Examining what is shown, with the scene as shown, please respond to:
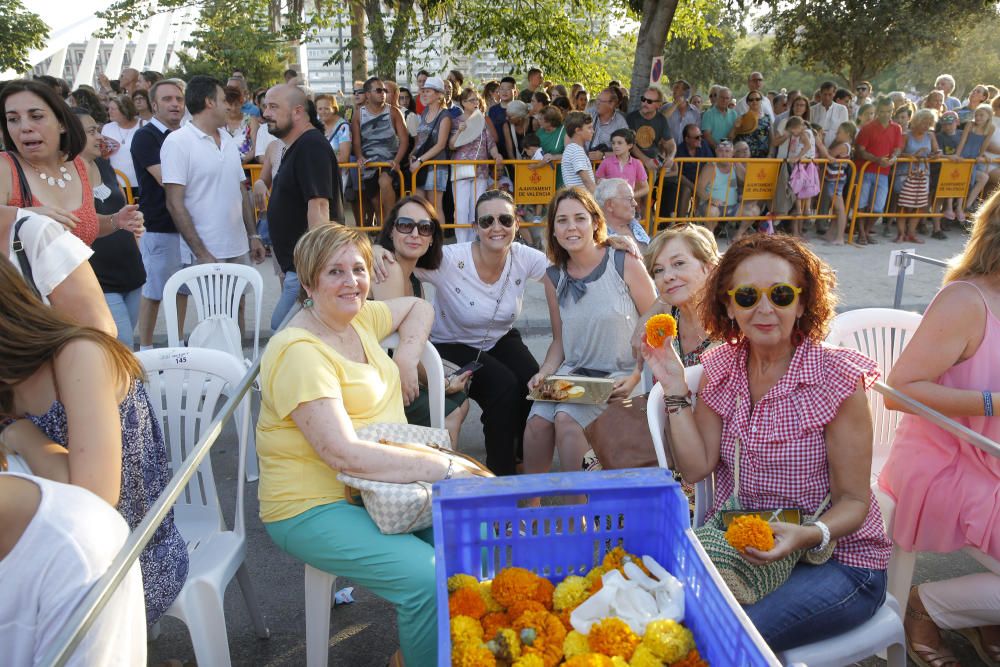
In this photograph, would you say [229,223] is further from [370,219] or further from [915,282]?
[915,282]

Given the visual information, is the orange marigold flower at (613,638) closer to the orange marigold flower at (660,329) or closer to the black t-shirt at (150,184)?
the orange marigold flower at (660,329)

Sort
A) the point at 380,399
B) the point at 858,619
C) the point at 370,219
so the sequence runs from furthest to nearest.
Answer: the point at 370,219 → the point at 380,399 → the point at 858,619

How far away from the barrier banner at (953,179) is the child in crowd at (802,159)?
2.32 meters

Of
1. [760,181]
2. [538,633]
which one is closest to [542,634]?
[538,633]

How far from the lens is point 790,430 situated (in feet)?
6.94

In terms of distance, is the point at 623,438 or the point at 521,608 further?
the point at 623,438

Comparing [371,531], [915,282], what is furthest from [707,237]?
[915,282]

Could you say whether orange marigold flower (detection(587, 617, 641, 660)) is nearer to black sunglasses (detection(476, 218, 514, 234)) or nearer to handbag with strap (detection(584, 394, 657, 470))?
handbag with strap (detection(584, 394, 657, 470))

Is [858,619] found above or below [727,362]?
below

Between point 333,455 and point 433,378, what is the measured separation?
0.93 m

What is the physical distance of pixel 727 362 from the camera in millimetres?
2365

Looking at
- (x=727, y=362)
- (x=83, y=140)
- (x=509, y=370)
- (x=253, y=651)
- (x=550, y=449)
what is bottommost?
(x=253, y=651)

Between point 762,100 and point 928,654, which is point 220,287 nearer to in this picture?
point 928,654

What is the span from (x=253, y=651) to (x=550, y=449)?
1.56 meters
